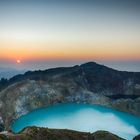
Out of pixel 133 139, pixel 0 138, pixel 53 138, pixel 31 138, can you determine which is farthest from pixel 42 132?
pixel 133 139

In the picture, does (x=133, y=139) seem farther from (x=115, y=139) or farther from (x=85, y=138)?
(x=85, y=138)

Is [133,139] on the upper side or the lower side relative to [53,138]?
lower

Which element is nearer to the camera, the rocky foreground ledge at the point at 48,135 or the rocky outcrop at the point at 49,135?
the rocky foreground ledge at the point at 48,135

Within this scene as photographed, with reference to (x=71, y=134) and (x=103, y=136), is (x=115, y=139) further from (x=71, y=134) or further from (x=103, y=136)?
(x=71, y=134)

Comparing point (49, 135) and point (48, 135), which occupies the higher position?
point (48, 135)

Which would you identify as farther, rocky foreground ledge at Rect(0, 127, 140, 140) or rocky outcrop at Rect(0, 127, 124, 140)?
rocky outcrop at Rect(0, 127, 124, 140)

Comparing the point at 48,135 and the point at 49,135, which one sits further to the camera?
the point at 49,135

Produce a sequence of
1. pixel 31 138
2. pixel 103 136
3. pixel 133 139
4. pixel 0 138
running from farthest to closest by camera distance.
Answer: pixel 133 139
pixel 103 136
pixel 31 138
pixel 0 138

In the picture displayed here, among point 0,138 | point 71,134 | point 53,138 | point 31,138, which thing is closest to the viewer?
point 0,138

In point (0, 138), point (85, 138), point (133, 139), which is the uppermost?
point (0, 138)

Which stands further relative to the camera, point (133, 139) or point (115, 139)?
point (133, 139)
